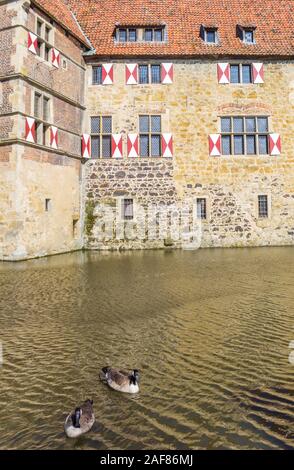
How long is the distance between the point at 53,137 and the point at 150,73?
546cm

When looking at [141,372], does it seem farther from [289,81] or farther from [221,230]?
[289,81]

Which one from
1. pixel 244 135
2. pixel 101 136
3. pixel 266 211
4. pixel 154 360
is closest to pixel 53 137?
pixel 101 136

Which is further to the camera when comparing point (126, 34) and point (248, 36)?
point (248, 36)

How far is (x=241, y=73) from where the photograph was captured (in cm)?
1569

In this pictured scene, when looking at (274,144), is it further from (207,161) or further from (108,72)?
(108,72)

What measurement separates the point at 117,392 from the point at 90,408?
0.50 metres

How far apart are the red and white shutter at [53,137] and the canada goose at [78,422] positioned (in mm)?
11887

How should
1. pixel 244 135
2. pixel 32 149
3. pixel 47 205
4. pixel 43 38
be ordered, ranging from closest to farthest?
1. pixel 32 149
2. pixel 43 38
3. pixel 47 205
4. pixel 244 135

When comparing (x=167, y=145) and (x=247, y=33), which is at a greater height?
(x=247, y=33)

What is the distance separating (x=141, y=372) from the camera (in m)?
3.63

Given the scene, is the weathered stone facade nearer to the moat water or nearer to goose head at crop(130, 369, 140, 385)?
the moat water

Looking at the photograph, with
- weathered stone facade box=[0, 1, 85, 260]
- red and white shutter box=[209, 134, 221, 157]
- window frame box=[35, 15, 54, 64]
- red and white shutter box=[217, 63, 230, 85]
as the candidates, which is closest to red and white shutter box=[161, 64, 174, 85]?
red and white shutter box=[217, 63, 230, 85]

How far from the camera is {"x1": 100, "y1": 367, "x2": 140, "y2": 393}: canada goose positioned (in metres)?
3.20

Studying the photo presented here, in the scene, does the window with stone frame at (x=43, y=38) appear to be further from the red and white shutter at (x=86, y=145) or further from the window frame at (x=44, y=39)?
the red and white shutter at (x=86, y=145)
